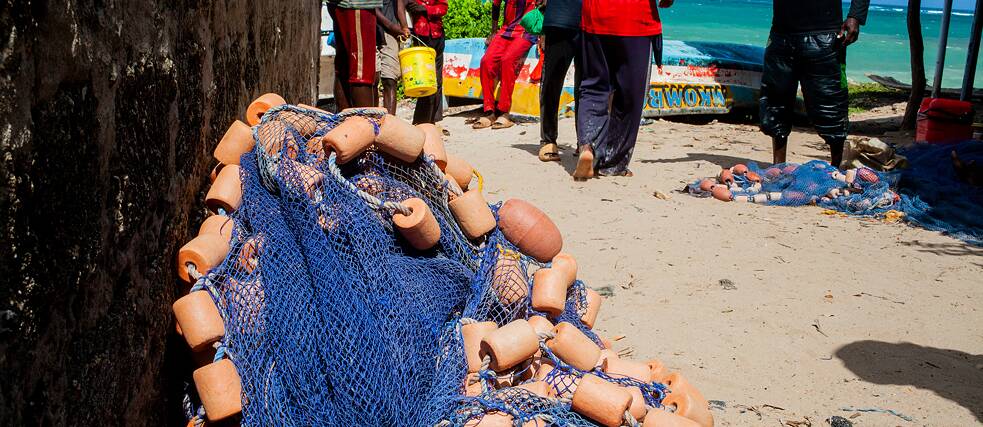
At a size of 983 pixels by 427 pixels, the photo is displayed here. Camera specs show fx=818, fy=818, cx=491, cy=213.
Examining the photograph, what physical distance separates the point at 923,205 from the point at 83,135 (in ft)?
18.3

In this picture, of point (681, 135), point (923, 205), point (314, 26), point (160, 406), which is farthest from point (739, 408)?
point (681, 135)

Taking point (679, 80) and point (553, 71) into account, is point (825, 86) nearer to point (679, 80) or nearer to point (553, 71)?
point (553, 71)

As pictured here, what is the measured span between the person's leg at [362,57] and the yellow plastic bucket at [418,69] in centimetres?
62

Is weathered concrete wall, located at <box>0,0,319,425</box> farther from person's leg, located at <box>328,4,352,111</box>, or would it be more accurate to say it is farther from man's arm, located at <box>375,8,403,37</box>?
man's arm, located at <box>375,8,403,37</box>

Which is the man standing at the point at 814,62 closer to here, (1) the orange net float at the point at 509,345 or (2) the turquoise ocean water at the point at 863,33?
(1) the orange net float at the point at 509,345

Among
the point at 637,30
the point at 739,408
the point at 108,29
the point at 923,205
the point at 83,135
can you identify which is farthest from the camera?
the point at 637,30

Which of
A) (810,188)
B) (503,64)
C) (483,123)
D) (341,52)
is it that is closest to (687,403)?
(810,188)

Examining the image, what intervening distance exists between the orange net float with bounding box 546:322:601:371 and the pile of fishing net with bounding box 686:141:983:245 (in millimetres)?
3807

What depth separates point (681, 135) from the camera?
30.2 ft

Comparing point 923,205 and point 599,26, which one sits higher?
point 599,26

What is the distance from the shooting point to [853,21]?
6512 millimetres

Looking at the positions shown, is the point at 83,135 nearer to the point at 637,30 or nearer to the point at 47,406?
the point at 47,406

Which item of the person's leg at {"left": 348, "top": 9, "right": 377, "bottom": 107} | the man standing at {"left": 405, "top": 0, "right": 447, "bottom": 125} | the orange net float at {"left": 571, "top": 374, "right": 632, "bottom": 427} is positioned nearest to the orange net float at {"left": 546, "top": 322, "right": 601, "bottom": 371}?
the orange net float at {"left": 571, "top": 374, "right": 632, "bottom": 427}

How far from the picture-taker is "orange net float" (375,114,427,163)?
2643 mm
